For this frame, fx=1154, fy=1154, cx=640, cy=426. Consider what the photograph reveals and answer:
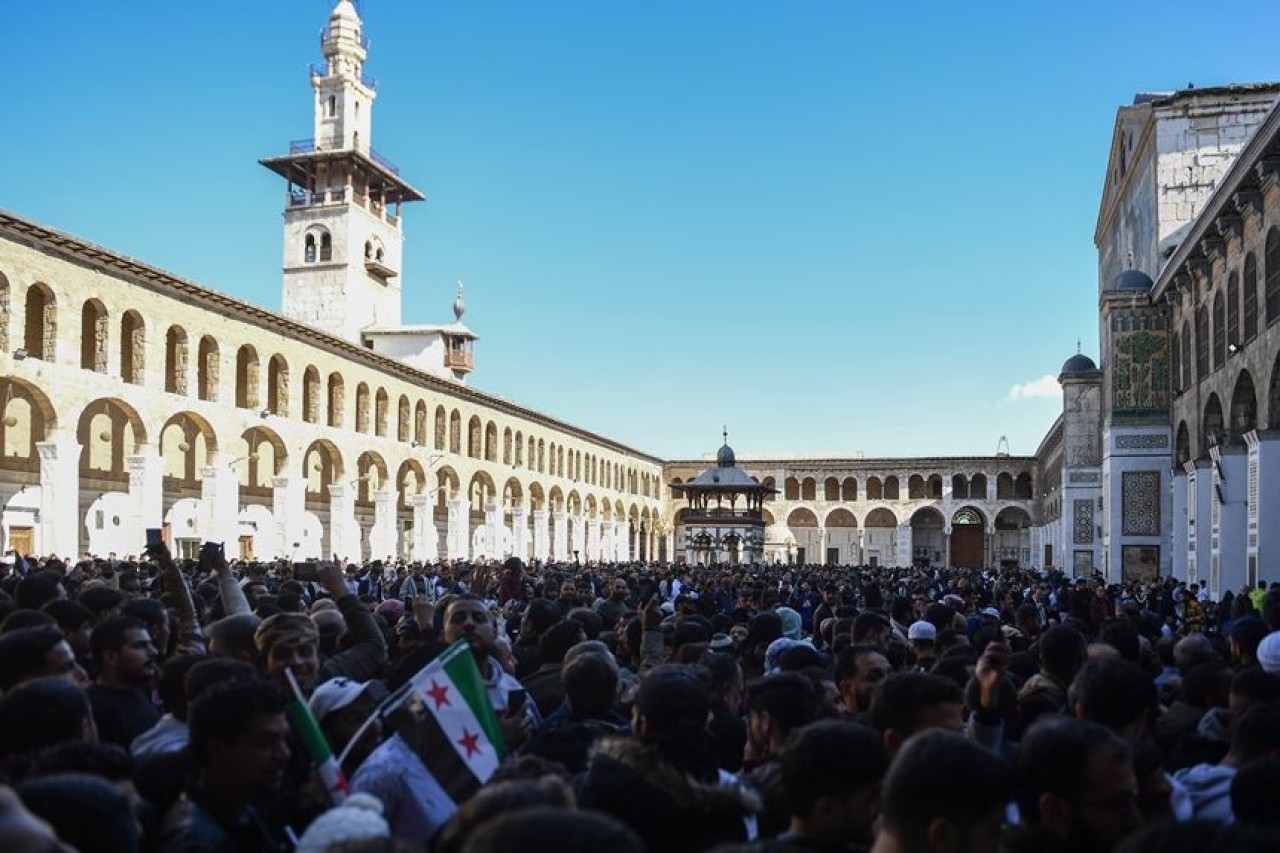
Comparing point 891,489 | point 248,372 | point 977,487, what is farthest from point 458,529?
point 977,487

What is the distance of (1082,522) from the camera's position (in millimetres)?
31422

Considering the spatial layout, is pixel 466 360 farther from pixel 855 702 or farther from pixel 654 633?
pixel 855 702

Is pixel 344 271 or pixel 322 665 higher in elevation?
pixel 344 271

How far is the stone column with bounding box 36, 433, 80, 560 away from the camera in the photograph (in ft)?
74.0

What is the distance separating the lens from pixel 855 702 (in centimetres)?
517

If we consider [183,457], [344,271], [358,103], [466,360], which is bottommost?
[183,457]

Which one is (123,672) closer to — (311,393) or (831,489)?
(311,393)

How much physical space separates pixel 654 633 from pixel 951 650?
240cm

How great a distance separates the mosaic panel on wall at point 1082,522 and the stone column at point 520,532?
904 inches

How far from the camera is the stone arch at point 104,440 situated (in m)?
28.2

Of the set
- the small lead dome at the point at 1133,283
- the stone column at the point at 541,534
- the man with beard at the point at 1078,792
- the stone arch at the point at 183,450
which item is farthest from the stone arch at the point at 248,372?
the man with beard at the point at 1078,792

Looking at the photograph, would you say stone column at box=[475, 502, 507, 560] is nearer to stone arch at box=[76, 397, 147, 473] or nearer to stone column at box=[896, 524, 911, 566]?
stone arch at box=[76, 397, 147, 473]

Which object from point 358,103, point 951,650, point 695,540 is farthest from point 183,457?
point 951,650

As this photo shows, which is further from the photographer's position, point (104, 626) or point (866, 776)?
point (104, 626)
